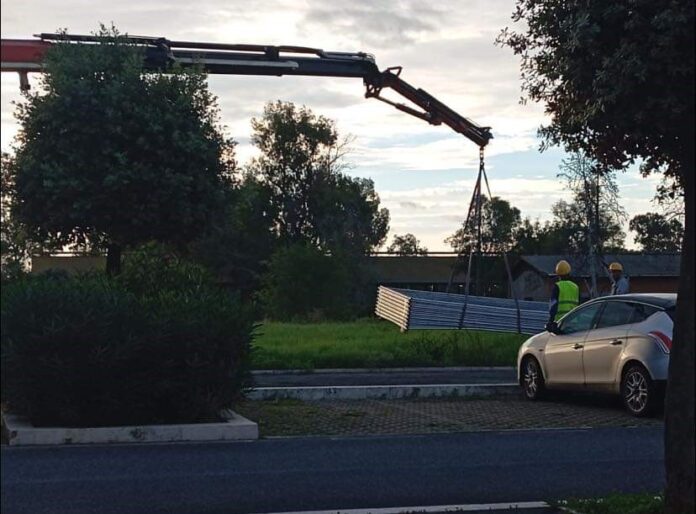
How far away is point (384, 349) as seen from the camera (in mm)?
21469

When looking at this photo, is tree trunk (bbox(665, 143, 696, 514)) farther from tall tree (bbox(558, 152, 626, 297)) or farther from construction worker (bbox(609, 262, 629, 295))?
tall tree (bbox(558, 152, 626, 297))

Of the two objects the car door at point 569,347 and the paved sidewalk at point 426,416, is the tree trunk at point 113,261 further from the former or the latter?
the car door at point 569,347

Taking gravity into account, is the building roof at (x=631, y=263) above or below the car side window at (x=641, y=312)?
above

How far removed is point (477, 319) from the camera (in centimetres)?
2405

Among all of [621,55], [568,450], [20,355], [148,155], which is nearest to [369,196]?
[148,155]

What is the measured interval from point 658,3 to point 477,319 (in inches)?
658

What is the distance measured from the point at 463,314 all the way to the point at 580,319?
9.36m

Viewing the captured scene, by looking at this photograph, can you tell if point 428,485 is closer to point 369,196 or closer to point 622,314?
point 622,314

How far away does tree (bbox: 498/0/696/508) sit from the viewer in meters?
6.59

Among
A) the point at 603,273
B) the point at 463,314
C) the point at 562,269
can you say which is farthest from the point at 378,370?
the point at 603,273

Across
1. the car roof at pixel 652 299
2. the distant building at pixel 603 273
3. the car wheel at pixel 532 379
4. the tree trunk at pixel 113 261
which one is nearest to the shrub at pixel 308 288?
the distant building at pixel 603 273

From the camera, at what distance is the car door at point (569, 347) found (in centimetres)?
1416

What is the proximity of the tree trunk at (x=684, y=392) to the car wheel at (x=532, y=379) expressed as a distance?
27.4 ft

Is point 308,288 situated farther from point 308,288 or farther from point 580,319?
point 580,319
